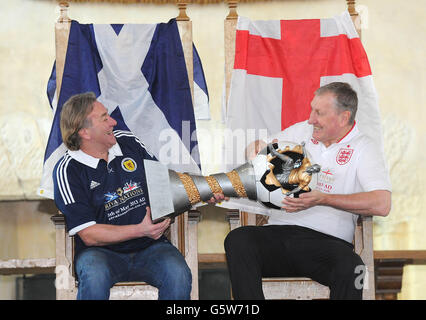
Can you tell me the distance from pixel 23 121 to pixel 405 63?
2.70 meters

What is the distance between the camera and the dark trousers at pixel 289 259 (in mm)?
2361

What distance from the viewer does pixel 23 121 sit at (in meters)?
4.36

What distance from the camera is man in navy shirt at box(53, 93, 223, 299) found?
8.04ft

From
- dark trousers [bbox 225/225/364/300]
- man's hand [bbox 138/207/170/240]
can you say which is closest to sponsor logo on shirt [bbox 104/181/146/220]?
man's hand [bbox 138/207/170/240]

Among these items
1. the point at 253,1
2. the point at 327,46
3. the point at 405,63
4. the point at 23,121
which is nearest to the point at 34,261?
the point at 23,121

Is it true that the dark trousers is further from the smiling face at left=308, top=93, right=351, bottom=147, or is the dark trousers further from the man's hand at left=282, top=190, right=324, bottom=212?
the smiling face at left=308, top=93, right=351, bottom=147

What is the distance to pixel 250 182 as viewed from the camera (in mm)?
2398

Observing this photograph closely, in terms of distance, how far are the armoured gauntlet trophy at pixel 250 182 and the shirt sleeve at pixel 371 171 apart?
319 mm

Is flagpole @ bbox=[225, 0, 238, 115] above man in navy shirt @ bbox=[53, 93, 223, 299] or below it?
above

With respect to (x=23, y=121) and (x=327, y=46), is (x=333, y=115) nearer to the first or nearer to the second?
(x=327, y=46)

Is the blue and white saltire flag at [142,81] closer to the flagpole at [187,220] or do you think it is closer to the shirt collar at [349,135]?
the flagpole at [187,220]
